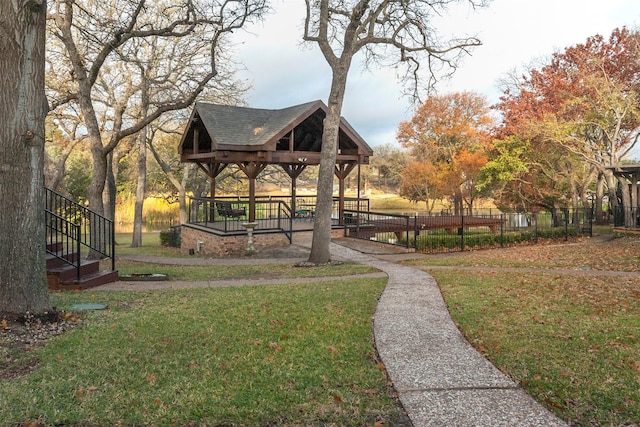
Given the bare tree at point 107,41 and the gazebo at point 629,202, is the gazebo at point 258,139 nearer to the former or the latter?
the bare tree at point 107,41

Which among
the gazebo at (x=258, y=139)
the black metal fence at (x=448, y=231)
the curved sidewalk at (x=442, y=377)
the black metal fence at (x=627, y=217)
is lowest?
the curved sidewalk at (x=442, y=377)

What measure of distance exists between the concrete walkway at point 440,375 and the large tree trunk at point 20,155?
4.85 metres

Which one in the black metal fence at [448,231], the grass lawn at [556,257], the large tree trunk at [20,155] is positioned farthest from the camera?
the black metal fence at [448,231]

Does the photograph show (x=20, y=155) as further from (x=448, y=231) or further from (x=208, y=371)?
(x=448, y=231)

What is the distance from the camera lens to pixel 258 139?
18094mm

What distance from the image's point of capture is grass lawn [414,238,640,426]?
4449 mm

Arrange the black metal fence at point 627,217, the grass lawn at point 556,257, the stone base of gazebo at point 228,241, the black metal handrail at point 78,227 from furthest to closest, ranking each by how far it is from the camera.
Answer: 1. the black metal fence at point 627,217
2. the stone base of gazebo at point 228,241
3. the grass lawn at point 556,257
4. the black metal handrail at point 78,227

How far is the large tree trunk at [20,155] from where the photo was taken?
6152 mm

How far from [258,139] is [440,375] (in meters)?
14.5

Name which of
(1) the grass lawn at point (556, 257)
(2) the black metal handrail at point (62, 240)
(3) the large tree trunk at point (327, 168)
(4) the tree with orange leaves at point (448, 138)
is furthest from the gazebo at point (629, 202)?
(2) the black metal handrail at point (62, 240)

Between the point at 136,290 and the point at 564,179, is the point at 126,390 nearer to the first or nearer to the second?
the point at 136,290

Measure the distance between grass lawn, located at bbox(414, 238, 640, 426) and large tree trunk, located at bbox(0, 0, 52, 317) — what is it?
614 cm

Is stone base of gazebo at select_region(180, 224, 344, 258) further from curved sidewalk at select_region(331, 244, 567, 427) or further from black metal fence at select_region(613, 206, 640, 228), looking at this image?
black metal fence at select_region(613, 206, 640, 228)

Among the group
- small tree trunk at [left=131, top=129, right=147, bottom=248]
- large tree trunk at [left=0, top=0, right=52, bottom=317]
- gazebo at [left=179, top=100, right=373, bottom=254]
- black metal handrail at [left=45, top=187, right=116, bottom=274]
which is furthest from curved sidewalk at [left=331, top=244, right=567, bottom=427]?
small tree trunk at [left=131, top=129, right=147, bottom=248]
